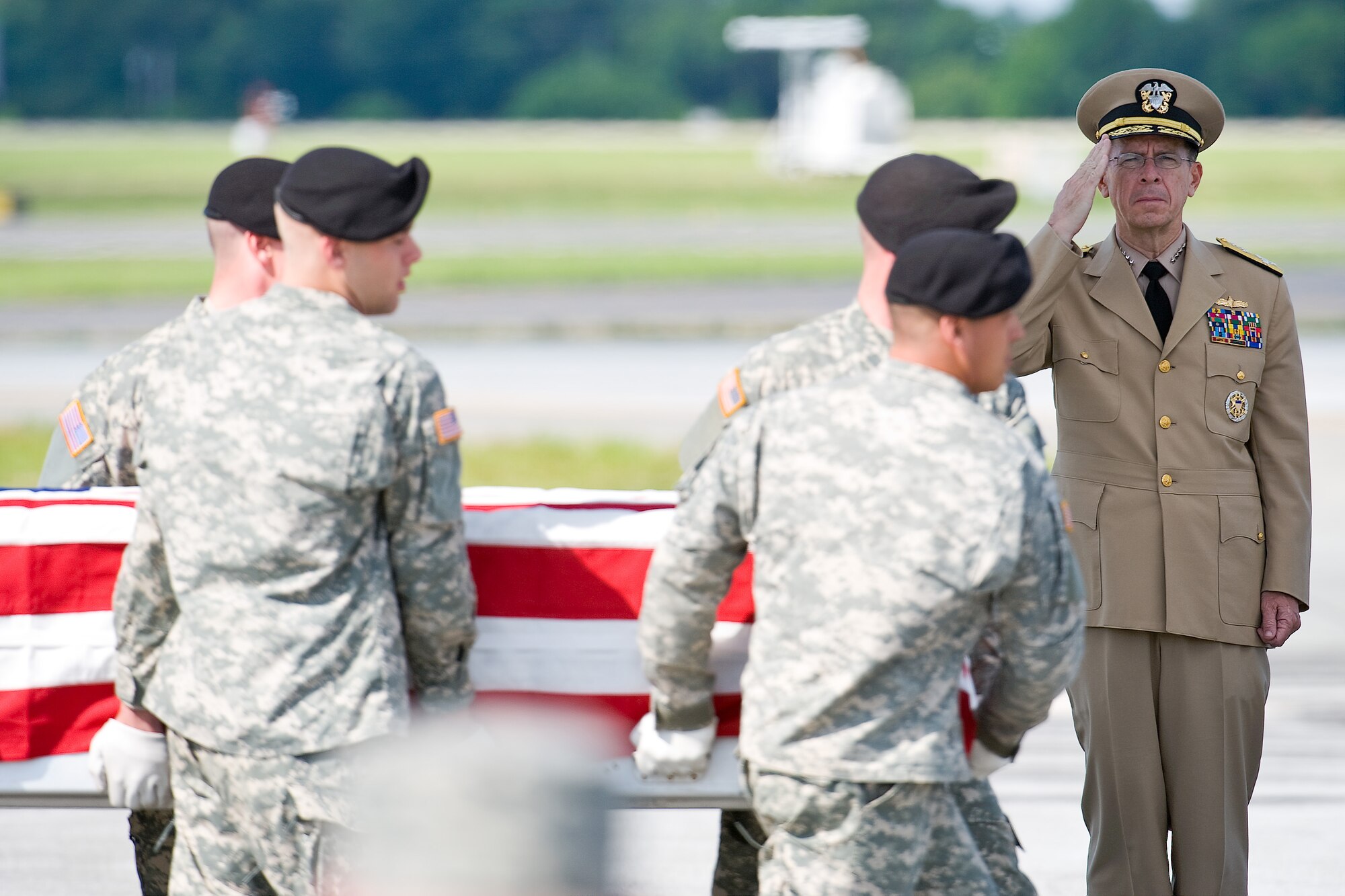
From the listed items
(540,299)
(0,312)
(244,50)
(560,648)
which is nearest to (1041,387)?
(540,299)

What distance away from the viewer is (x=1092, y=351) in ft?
11.8

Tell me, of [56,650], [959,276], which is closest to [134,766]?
[56,650]

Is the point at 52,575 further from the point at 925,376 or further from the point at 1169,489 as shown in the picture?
the point at 1169,489

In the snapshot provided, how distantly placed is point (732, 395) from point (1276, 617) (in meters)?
1.46

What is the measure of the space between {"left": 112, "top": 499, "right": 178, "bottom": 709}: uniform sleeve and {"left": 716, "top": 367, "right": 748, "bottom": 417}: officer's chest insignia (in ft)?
3.25

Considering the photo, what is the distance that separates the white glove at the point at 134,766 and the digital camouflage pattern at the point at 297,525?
120 millimetres

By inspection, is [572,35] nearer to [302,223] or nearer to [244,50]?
[244,50]

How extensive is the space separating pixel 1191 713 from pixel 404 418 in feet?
6.20

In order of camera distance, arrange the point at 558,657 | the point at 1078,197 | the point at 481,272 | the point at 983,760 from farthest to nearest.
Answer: the point at 481,272
the point at 1078,197
the point at 558,657
the point at 983,760

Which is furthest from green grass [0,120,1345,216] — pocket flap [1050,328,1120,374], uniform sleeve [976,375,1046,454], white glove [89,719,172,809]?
white glove [89,719,172,809]

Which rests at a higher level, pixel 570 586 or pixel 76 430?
pixel 76 430

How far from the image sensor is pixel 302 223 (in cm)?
263

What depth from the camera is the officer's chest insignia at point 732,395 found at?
111 inches

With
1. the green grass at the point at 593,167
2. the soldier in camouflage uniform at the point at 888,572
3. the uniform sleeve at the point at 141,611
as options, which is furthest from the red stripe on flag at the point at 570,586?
the green grass at the point at 593,167
